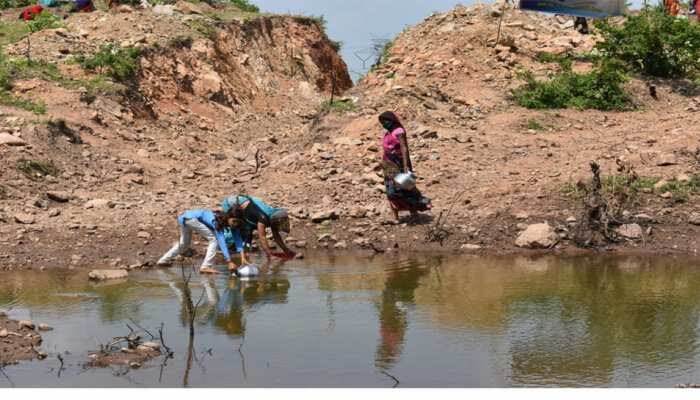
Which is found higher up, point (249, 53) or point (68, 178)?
point (249, 53)

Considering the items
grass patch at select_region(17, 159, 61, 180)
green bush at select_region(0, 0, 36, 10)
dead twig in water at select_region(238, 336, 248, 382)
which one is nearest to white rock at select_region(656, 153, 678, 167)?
dead twig in water at select_region(238, 336, 248, 382)

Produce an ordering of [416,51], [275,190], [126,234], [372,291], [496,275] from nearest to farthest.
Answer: [372,291], [496,275], [126,234], [275,190], [416,51]

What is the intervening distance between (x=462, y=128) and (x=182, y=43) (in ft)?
21.6

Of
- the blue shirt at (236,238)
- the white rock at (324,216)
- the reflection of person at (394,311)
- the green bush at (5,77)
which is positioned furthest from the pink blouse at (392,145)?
the green bush at (5,77)

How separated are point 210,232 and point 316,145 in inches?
186

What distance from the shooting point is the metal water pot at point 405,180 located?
1155 centimetres

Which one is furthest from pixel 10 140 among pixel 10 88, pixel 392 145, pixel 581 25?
pixel 581 25

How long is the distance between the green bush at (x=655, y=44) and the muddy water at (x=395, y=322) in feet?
24.7

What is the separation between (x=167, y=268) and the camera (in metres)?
10.6

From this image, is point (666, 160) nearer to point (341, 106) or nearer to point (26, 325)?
point (341, 106)

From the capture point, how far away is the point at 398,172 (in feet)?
38.6

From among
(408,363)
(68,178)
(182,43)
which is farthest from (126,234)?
(182,43)

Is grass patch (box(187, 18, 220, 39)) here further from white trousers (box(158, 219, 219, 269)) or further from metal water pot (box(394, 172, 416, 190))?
white trousers (box(158, 219, 219, 269))

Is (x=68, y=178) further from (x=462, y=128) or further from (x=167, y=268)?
(x=462, y=128)
